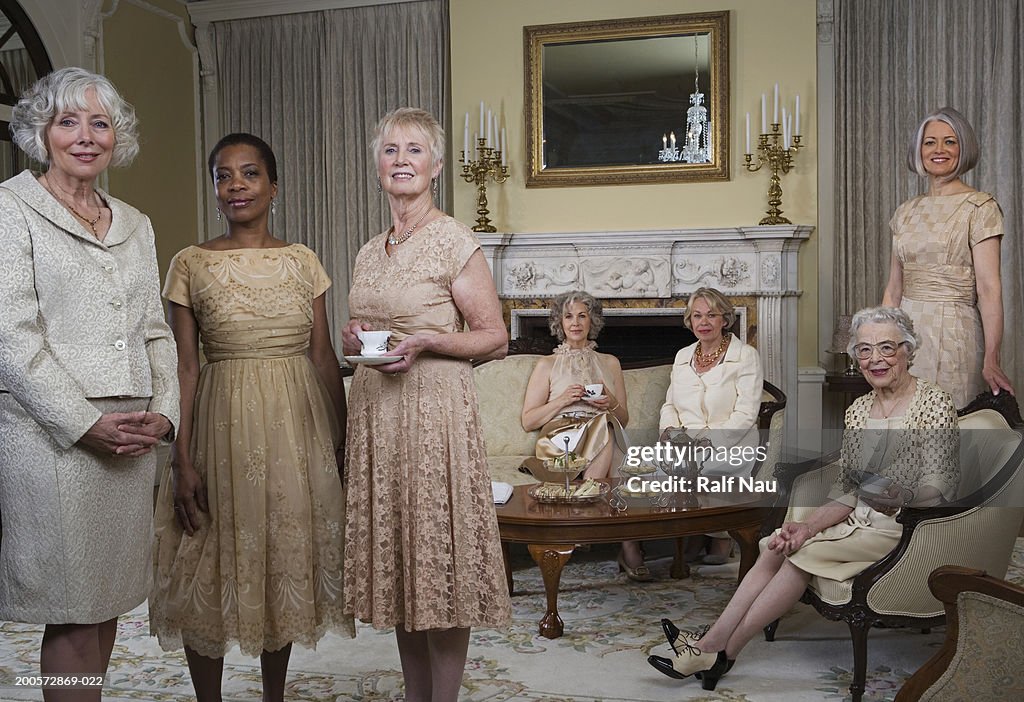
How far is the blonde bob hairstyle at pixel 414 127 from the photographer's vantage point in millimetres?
2299

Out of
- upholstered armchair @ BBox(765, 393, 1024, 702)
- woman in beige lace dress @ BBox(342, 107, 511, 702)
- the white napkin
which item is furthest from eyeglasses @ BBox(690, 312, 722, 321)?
woman in beige lace dress @ BBox(342, 107, 511, 702)

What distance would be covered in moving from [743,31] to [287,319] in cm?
478

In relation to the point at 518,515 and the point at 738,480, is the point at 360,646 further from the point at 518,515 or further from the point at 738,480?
the point at 738,480

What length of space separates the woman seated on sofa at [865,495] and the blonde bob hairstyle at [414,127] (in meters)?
1.49

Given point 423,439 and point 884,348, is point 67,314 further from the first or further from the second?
point 884,348

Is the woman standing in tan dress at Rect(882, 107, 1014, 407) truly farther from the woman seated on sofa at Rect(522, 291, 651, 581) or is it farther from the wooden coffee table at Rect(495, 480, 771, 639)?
the woman seated on sofa at Rect(522, 291, 651, 581)

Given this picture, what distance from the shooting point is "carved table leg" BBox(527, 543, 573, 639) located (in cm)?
355

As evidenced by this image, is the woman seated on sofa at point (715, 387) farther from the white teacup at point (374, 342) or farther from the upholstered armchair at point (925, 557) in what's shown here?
the white teacup at point (374, 342)

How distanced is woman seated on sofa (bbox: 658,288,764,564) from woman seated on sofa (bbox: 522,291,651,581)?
0.87 feet

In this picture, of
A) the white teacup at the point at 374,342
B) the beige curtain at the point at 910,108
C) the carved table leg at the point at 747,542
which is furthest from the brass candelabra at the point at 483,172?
the white teacup at the point at 374,342

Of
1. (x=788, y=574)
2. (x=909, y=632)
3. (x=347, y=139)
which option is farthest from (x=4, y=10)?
(x=909, y=632)

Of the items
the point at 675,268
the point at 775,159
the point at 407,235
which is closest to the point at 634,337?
the point at 675,268

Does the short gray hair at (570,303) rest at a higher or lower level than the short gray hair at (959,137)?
lower

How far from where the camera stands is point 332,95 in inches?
284
